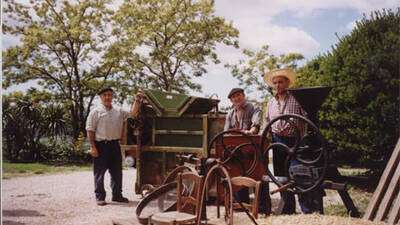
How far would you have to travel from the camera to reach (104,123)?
274 inches

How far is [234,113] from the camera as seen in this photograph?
19.8 ft

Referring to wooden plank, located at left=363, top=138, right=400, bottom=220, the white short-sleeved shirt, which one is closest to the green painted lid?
the white short-sleeved shirt

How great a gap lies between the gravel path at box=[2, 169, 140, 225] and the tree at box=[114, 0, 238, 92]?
1064 centimetres

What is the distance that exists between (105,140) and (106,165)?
0.38 metres

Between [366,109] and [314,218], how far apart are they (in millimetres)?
4376

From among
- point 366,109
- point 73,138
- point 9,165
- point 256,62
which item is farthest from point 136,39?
point 366,109

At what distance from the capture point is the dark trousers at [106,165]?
22.7 feet

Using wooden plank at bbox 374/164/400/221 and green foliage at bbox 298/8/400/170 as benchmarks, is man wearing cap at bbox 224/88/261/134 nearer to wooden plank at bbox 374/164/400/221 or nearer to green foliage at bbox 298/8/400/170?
wooden plank at bbox 374/164/400/221

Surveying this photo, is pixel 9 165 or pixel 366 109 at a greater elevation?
pixel 366 109

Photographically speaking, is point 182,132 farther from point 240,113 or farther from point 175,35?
point 175,35

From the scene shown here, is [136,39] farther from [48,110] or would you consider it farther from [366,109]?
[366,109]

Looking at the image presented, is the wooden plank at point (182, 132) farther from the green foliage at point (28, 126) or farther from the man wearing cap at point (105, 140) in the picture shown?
the green foliage at point (28, 126)

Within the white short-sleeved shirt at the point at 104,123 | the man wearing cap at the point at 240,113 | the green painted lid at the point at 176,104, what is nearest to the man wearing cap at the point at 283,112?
the man wearing cap at the point at 240,113

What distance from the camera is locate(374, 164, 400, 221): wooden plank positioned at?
474cm
